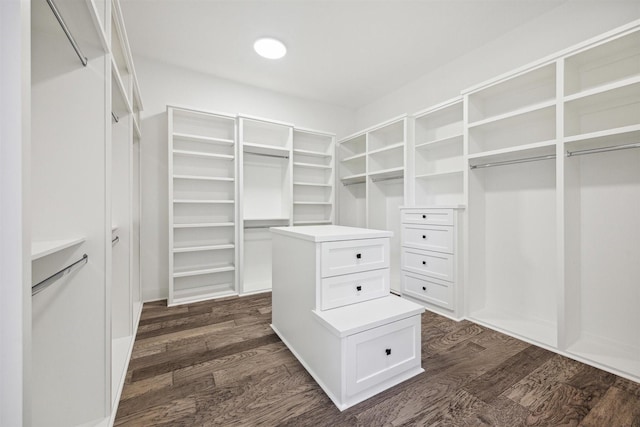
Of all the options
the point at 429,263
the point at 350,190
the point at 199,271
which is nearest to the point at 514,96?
the point at 429,263

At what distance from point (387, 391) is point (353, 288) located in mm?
597

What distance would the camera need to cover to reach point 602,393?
4.95 feet

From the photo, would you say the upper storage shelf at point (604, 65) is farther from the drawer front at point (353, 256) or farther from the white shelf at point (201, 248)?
the white shelf at point (201, 248)

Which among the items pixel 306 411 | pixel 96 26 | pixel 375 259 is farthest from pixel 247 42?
pixel 306 411

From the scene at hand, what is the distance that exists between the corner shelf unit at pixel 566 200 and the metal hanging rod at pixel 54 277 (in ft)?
9.17

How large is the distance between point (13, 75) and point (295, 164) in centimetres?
314

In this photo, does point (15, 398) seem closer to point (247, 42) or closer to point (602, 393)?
point (602, 393)

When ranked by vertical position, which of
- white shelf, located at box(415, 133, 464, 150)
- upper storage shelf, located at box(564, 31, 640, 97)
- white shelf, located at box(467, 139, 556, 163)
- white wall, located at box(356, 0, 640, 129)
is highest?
white wall, located at box(356, 0, 640, 129)

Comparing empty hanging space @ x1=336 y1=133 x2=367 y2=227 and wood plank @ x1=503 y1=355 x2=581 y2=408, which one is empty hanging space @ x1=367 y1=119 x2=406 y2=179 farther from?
wood plank @ x1=503 y1=355 x2=581 y2=408

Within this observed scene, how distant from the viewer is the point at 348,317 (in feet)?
5.05

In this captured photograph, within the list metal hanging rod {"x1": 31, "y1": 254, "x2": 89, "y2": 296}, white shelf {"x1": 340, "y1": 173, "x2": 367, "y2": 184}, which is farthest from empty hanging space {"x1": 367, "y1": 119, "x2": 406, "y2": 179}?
metal hanging rod {"x1": 31, "y1": 254, "x2": 89, "y2": 296}

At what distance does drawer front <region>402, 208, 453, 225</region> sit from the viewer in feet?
8.42

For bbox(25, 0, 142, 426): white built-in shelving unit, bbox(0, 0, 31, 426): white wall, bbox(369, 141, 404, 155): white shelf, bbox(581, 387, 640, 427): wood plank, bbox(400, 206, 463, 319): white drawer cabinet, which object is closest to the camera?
bbox(0, 0, 31, 426): white wall

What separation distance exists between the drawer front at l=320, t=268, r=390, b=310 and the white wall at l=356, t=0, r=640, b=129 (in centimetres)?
243
